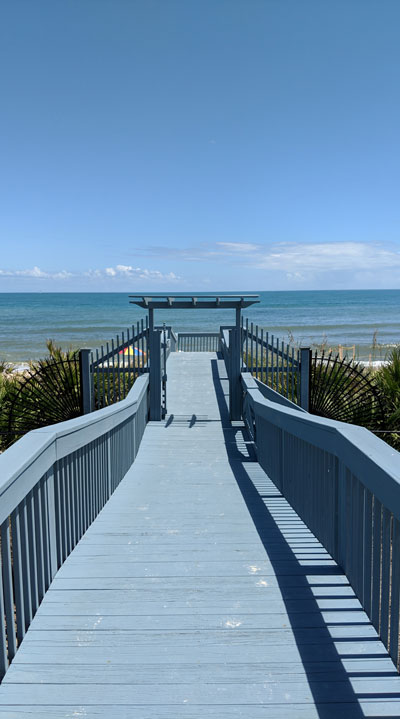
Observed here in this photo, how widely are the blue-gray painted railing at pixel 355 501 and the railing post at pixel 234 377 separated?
219 inches

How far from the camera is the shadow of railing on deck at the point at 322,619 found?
97.3 inches

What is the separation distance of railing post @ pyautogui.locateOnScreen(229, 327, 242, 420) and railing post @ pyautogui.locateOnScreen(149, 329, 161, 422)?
147 cm

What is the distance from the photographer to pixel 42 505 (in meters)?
3.26

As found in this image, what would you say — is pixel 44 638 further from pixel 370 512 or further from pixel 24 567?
pixel 370 512

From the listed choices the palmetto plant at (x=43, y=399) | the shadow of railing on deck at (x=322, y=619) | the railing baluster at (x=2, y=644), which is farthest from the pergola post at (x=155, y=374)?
the railing baluster at (x=2, y=644)

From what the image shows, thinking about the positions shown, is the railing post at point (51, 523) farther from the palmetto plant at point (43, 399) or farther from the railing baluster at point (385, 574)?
the palmetto plant at point (43, 399)

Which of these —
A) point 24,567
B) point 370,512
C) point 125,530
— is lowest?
point 125,530

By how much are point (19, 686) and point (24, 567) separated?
23.7 inches

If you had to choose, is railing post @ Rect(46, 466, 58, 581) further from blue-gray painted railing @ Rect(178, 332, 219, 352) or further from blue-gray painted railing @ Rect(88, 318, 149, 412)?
blue-gray painted railing @ Rect(178, 332, 219, 352)

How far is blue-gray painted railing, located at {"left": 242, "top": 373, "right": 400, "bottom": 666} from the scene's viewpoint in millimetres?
2643

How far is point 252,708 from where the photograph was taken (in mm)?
2385

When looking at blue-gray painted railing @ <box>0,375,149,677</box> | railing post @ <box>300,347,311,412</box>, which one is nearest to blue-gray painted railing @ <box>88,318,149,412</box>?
Answer: railing post @ <box>300,347,311,412</box>

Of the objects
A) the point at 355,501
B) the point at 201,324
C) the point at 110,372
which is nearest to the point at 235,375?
the point at 110,372

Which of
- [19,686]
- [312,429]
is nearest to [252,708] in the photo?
[19,686]
